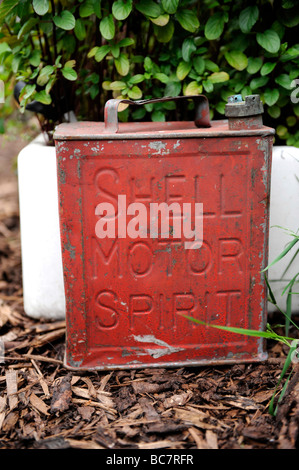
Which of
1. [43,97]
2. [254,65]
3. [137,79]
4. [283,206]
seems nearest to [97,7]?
[137,79]

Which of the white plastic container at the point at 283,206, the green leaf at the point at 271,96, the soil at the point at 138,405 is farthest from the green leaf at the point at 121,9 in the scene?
the soil at the point at 138,405

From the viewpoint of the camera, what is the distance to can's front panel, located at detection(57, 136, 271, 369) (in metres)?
1.64

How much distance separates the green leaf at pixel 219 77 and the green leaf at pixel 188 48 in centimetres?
12

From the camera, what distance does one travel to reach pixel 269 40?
1857 millimetres

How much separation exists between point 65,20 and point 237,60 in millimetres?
665

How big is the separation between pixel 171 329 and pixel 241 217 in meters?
0.47

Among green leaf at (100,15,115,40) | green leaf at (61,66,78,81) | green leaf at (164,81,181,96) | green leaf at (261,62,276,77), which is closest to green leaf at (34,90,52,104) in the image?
green leaf at (61,66,78,81)

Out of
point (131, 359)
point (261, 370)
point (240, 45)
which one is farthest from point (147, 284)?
point (240, 45)

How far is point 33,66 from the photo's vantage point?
2080 mm

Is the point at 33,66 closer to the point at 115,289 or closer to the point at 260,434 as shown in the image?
the point at 115,289

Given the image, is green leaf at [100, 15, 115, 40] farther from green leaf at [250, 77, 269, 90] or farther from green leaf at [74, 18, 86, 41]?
green leaf at [250, 77, 269, 90]

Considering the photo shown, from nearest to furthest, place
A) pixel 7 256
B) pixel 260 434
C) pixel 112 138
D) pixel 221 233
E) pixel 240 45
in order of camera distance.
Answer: pixel 260 434
pixel 112 138
pixel 221 233
pixel 240 45
pixel 7 256

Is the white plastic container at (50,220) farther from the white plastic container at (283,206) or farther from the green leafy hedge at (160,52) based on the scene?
the green leafy hedge at (160,52)

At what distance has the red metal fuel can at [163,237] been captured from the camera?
1.64 meters
